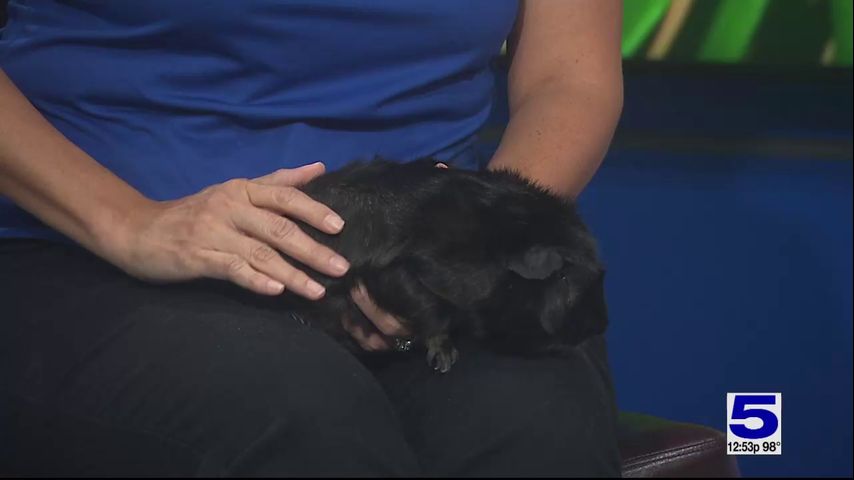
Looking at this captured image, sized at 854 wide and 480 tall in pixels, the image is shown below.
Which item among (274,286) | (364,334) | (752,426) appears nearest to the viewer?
(274,286)

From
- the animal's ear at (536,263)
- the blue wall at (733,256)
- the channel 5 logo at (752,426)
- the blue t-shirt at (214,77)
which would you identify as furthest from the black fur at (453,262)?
the blue wall at (733,256)

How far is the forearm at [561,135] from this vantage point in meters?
1.36

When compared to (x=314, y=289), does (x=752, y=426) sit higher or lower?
lower

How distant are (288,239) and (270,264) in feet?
0.10

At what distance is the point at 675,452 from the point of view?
4.23ft

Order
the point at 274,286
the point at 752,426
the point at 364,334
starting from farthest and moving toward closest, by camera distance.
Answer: the point at 752,426 → the point at 364,334 → the point at 274,286

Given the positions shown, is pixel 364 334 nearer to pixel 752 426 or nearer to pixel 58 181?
pixel 58 181

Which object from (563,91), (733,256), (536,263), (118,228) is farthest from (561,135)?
(733,256)

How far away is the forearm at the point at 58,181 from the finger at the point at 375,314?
0.23 m

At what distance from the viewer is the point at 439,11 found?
4.09ft

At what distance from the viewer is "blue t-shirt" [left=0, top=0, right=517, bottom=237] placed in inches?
47.3

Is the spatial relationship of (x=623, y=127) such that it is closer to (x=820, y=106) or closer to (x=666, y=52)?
(x=666, y=52)

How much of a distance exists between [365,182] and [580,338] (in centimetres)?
27

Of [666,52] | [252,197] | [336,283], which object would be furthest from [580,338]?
[666,52]
